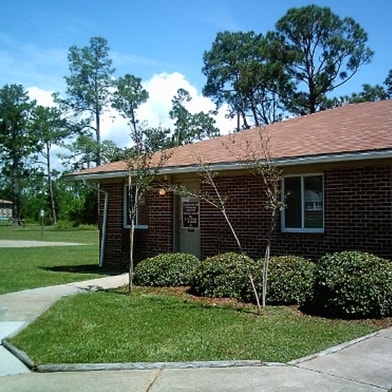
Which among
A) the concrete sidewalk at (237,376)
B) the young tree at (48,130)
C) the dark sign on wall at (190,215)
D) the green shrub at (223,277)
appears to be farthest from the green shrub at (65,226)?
the concrete sidewalk at (237,376)

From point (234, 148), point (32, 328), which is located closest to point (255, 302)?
point (32, 328)

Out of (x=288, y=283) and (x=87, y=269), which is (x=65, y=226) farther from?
(x=288, y=283)

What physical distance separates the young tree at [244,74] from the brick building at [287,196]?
75.9 feet

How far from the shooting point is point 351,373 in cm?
560

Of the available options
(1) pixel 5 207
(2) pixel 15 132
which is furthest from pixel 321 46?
(1) pixel 5 207

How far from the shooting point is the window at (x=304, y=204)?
464 inches

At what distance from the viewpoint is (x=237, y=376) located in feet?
18.3

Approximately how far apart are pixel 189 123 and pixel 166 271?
43.9m

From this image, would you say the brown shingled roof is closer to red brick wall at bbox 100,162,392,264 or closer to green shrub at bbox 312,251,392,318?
red brick wall at bbox 100,162,392,264

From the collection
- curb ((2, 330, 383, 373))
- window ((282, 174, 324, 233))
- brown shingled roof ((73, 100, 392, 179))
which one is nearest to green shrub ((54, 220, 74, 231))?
brown shingled roof ((73, 100, 392, 179))

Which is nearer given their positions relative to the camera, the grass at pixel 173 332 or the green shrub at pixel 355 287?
the grass at pixel 173 332

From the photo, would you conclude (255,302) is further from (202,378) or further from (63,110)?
(63,110)

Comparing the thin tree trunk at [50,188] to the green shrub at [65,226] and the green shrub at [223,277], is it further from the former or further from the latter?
the green shrub at [223,277]

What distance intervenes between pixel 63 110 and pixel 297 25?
33738mm
